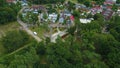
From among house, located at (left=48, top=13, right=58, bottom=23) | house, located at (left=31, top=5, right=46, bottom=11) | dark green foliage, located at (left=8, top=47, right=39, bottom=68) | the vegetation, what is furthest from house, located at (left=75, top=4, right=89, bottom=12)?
dark green foliage, located at (left=8, top=47, right=39, bottom=68)

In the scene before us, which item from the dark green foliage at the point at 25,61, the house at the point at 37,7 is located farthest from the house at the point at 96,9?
the dark green foliage at the point at 25,61

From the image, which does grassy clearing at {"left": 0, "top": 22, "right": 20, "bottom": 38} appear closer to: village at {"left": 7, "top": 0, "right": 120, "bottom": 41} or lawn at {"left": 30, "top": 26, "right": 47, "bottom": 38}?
village at {"left": 7, "top": 0, "right": 120, "bottom": 41}

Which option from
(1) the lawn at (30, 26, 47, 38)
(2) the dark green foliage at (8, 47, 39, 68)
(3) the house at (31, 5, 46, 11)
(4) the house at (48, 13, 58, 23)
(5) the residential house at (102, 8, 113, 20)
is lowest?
(1) the lawn at (30, 26, 47, 38)

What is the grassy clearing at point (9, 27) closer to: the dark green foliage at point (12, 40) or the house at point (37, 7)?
the dark green foliage at point (12, 40)

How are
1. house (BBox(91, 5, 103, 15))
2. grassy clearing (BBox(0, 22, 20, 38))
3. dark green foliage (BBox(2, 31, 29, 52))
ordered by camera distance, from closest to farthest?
dark green foliage (BBox(2, 31, 29, 52)) → grassy clearing (BBox(0, 22, 20, 38)) → house (BBox(91, 5, 103, 15))

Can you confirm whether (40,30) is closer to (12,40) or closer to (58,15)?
(58,15)

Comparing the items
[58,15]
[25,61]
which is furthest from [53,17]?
[25,61]

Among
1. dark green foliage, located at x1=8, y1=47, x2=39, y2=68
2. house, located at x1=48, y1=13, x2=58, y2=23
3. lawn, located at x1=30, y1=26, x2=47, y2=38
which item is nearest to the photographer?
dark green foliage, located at x1=8, y1=47, x2=39, y2=68

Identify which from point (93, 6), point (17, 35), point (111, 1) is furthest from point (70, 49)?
point (111, 1)
